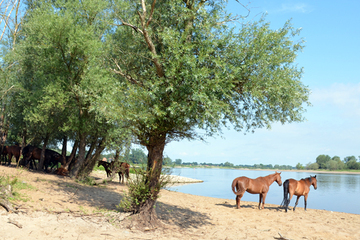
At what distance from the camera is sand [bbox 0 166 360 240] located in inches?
304

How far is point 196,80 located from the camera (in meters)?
8.05

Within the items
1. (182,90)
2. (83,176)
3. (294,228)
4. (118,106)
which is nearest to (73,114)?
(83,176)

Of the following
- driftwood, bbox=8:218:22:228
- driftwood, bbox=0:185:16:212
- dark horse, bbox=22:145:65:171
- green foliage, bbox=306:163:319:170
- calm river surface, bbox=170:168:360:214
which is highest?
dark horse, bbox=22:145:65:171

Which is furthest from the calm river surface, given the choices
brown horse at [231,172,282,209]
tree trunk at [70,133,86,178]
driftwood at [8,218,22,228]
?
tree trunk at [70,133,86,178]

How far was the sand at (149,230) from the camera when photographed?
7711 mm

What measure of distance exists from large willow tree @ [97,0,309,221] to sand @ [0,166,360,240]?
1292 mm

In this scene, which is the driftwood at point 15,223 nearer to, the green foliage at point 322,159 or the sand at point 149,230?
the sand at point 149,230

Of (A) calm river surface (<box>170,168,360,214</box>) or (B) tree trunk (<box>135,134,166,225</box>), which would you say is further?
(A) calm river surface (<box>170,168,360,214</box>)

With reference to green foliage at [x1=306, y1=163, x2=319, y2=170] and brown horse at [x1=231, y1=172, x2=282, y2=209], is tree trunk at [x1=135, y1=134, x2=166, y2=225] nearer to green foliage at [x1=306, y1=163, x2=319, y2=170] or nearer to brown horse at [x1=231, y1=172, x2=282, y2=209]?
brown horse at [x1=231, y1=172, x2=282, y2=209]

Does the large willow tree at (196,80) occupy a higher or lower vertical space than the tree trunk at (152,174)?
higher

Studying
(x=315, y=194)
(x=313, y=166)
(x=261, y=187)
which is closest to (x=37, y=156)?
(x=261, y=187)

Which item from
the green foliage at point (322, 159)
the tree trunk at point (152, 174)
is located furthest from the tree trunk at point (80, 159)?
the green foliage at point (322, 159)

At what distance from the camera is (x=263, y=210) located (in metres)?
14.6

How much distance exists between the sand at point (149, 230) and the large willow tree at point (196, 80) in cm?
129
